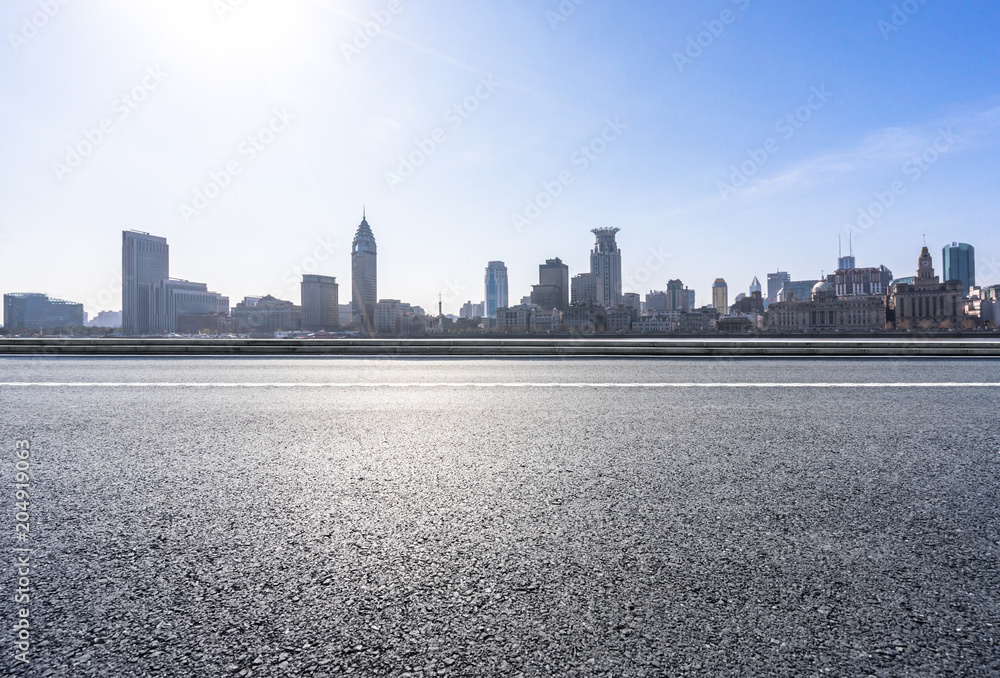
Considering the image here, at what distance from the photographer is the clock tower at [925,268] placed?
14643cm

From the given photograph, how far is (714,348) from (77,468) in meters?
12.6

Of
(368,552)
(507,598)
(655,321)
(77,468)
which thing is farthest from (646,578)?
(655,321)

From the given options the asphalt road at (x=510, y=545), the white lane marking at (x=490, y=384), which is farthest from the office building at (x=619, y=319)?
the asphalt road at (x=510, y=545)

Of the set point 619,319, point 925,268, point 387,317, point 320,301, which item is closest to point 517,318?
point 619,319

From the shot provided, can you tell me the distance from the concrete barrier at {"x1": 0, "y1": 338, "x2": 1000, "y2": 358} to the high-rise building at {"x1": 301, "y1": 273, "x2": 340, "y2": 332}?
16692 cm

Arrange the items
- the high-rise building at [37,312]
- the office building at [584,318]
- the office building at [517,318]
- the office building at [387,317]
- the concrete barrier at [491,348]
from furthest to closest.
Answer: the office building at [387,317] → the office building at [517,318] → the office building at [584,318] → the high-rise building at [37,312] → the concrete barrier at [491,348]

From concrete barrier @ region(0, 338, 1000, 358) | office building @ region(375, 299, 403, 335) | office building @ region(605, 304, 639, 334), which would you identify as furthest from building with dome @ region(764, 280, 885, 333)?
concrete barrier @ region(0, 338, 1000, 358)

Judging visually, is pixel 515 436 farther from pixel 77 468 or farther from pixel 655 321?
pixel 655 321

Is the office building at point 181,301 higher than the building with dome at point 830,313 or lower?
higher

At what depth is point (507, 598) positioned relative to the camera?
1606mm

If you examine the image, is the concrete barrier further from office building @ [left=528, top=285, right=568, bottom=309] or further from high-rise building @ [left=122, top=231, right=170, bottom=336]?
office building @ [left=528, top=285, right=568, bottom=309]

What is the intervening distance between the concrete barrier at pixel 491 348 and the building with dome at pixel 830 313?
131 metres

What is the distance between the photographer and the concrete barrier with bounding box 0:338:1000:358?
40.4 ft

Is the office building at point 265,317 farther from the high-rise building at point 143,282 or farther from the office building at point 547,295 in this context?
the office building at point 547,295
